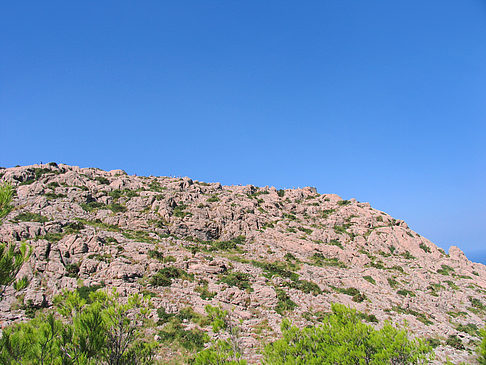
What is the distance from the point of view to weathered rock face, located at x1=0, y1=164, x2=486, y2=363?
28.9 meters

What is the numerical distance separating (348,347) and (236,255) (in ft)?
102

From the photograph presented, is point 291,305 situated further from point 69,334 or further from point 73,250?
point 73,250

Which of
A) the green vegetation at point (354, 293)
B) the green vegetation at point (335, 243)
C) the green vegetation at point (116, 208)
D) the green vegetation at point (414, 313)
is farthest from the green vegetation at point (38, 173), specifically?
the green vegetation at point (414, 313)

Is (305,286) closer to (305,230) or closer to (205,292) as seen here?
(205,292)

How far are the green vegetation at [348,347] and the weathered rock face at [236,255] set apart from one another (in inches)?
333

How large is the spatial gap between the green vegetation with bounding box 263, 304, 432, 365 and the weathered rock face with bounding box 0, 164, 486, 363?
8.47 m

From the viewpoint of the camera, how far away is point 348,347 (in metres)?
14.1

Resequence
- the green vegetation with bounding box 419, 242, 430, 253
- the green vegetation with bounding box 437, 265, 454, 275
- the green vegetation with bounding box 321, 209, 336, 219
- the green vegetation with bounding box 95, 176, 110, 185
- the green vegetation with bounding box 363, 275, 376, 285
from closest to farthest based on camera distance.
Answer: the green vegetation with bounding box 363, 275, 376, 285, the green vegetation with bounding box 437, 265, 454, 275, the green vegetation with bounding box 419, 242, 430, 253, the green vegetation with bounding box 95, 176, 110, 185, the green vegetation with bounding box 321, 209, 336, 219

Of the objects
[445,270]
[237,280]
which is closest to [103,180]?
[237,280]

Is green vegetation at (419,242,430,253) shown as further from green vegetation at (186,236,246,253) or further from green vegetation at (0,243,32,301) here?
green vegetation at (0,243,32,301)

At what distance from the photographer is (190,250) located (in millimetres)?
40969

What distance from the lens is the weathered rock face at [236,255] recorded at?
28922 millimetres

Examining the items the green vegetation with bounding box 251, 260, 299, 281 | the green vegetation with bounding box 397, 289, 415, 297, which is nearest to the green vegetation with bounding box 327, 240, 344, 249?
the green vegetation with bounding box 397, 289, 415, 297

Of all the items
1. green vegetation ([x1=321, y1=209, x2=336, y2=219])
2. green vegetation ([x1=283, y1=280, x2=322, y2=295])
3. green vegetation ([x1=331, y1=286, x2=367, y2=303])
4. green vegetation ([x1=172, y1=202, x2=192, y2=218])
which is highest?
green vegetation ([x1=321, y1=209, x2=336, y2=219])
